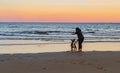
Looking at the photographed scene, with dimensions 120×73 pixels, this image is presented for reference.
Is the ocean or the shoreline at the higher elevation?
the shoreline

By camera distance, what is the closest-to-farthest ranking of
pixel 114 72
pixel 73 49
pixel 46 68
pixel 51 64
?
pixel 114 72
pixel 46 68
pixel 51 64
pixel 73 49

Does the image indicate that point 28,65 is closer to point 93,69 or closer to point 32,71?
point 32,71

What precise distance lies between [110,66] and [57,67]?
198cm

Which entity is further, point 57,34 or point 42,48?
point 57,34

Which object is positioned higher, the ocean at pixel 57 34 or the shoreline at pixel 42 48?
the shoreline at pixel 42 48

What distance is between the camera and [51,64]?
11945mm

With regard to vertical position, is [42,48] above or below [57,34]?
above

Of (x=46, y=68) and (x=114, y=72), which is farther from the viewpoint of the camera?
(x=46, y=68)

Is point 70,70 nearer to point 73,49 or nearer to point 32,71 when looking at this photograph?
point 32,71

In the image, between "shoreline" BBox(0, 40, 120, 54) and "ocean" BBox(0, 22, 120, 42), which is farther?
"ocean" BBox(0, 22, 120, 42)

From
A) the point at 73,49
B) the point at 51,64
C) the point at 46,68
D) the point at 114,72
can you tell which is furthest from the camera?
the point at 73,49

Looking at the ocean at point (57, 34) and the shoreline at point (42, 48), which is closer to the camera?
the shoreline at point (42, 48)

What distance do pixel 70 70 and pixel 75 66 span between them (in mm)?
925

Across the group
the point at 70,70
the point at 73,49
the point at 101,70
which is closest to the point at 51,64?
the point at 70,70
